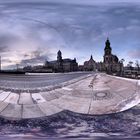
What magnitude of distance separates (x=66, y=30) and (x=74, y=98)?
0.52 meters

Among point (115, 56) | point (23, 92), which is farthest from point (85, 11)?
point (23, 92)

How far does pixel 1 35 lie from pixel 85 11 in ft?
2.20

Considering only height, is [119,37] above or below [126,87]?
above

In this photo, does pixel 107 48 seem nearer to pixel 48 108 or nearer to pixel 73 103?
pixel 73 103

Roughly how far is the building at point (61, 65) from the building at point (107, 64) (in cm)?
10

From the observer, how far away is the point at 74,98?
459 cm

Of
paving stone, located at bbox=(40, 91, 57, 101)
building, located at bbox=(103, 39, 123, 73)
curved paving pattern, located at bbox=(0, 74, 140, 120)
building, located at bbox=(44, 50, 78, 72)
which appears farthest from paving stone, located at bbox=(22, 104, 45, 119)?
building, located at bbox=(103, 39, 123, 73)

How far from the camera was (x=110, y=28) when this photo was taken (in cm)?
454

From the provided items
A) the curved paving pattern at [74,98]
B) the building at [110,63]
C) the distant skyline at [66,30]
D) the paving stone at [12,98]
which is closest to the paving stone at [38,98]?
the curved paving pattern at [74,98]

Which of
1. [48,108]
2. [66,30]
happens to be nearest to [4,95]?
[48,108]

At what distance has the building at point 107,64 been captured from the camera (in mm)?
4559

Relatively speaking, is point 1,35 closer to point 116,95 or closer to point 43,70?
point 43,70

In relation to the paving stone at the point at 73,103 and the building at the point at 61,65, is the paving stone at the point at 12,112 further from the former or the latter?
the building at the point at 61,65

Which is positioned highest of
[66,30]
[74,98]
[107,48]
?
[66,30]
